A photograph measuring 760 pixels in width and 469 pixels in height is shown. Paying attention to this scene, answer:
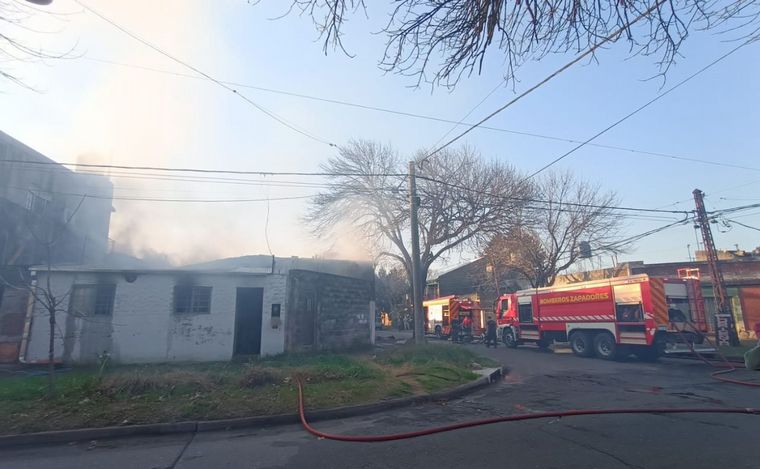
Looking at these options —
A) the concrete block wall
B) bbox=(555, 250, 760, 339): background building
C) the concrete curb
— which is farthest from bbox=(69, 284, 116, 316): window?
bbox=(555, 250, 760, 339): background building

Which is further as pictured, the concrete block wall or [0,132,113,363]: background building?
[0,132,113,363]: background building

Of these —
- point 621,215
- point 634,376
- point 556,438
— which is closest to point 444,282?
point 621,215

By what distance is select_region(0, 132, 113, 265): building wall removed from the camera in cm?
2145

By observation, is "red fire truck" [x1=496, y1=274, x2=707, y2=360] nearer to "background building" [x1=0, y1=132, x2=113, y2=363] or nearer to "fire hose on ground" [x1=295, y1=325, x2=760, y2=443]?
"fire hose on ground" [x1=295, y1=325, x2=760, y2=443]

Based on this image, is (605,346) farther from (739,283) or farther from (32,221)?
(32,221)

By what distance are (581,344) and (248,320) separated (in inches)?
557

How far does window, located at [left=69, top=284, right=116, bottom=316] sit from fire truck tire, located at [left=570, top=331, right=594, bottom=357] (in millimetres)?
18355

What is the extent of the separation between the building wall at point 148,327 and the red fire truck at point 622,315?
42.0 feet

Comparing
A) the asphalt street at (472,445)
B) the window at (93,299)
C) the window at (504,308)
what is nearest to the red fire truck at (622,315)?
the window at (504,308)

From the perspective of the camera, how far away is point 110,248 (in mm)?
31703

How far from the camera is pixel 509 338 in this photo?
24484 millimetres

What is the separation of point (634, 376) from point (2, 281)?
65.1 ft

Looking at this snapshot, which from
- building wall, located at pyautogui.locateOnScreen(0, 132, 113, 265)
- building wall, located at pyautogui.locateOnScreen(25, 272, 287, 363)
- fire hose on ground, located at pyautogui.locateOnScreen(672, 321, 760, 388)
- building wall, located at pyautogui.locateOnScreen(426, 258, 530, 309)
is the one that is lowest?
fire hose on ground, located at pyautogui.locateOnScreen(672, 321, 760, 388)

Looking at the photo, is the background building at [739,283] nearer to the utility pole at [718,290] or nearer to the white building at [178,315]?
the utility pole at [718,290]
